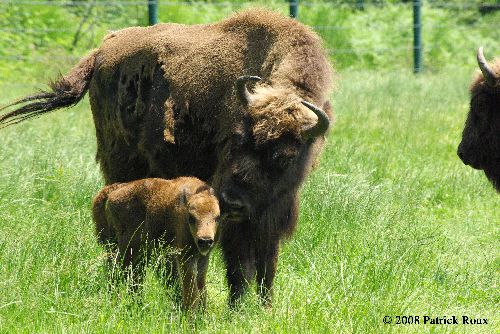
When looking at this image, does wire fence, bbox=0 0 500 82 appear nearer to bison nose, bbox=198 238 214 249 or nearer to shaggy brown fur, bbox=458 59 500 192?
shaggy brown fur, bbox=458 59 500 192

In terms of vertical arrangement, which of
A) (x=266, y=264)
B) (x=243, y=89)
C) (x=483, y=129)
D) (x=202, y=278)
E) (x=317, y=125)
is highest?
(x=243, y=89)

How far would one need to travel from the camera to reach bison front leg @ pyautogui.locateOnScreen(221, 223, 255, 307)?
5.89 m

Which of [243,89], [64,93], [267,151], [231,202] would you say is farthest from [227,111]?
[64,93]

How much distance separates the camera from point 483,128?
7191mm

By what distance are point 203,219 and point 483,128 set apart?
10.3 ft

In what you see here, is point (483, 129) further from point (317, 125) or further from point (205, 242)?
point (205, 242)

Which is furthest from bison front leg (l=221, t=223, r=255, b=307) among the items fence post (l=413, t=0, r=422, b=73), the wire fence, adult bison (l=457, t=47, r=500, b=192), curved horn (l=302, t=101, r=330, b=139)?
fence post (l=413, t=0, r=422, b=73)

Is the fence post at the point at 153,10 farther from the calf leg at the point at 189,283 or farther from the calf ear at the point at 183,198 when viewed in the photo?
the calf leg at the point at 189,283

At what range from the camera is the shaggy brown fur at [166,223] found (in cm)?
510

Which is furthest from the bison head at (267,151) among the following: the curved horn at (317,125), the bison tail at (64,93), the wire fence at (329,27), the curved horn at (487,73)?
the wire fence at (329,27)

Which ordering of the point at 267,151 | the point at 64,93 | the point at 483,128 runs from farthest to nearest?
the point at 64,93 < the point at 483,128 < the point at 267,151

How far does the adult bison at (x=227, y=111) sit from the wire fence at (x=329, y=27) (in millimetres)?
8367

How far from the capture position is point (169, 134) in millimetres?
6551

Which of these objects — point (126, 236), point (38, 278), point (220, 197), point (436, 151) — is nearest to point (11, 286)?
point (38, 278)
